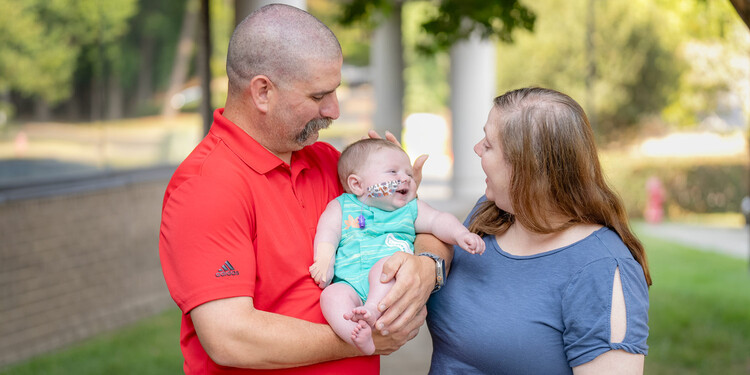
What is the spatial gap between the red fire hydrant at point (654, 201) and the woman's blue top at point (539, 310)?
17966 millimetres

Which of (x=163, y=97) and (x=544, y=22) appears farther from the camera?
(x=544, y=22)

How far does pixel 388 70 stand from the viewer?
12656mm

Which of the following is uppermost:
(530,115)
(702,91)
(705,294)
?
(530,115)

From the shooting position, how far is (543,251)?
244 cm

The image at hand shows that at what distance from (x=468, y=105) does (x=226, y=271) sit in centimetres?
1083

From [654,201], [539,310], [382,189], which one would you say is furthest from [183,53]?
[654,201]

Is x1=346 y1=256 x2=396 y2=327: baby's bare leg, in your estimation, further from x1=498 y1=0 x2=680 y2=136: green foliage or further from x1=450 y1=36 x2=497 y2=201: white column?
x1=498 y1=0 x2=680 y2=136: green foliage

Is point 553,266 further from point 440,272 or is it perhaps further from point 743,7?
point 743,7

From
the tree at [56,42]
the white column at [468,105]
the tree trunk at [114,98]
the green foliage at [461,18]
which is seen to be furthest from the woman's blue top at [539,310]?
the white column at [468,105]

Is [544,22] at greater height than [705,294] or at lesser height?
greater

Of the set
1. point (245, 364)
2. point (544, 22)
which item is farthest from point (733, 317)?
point (544, 22)

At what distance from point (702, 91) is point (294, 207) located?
19.7 meters

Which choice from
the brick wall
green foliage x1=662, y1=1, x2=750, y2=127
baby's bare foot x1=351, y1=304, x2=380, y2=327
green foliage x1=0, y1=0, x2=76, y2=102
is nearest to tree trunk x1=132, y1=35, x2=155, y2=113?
the brick wall

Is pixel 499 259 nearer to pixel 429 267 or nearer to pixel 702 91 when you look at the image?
pixel 429 267
